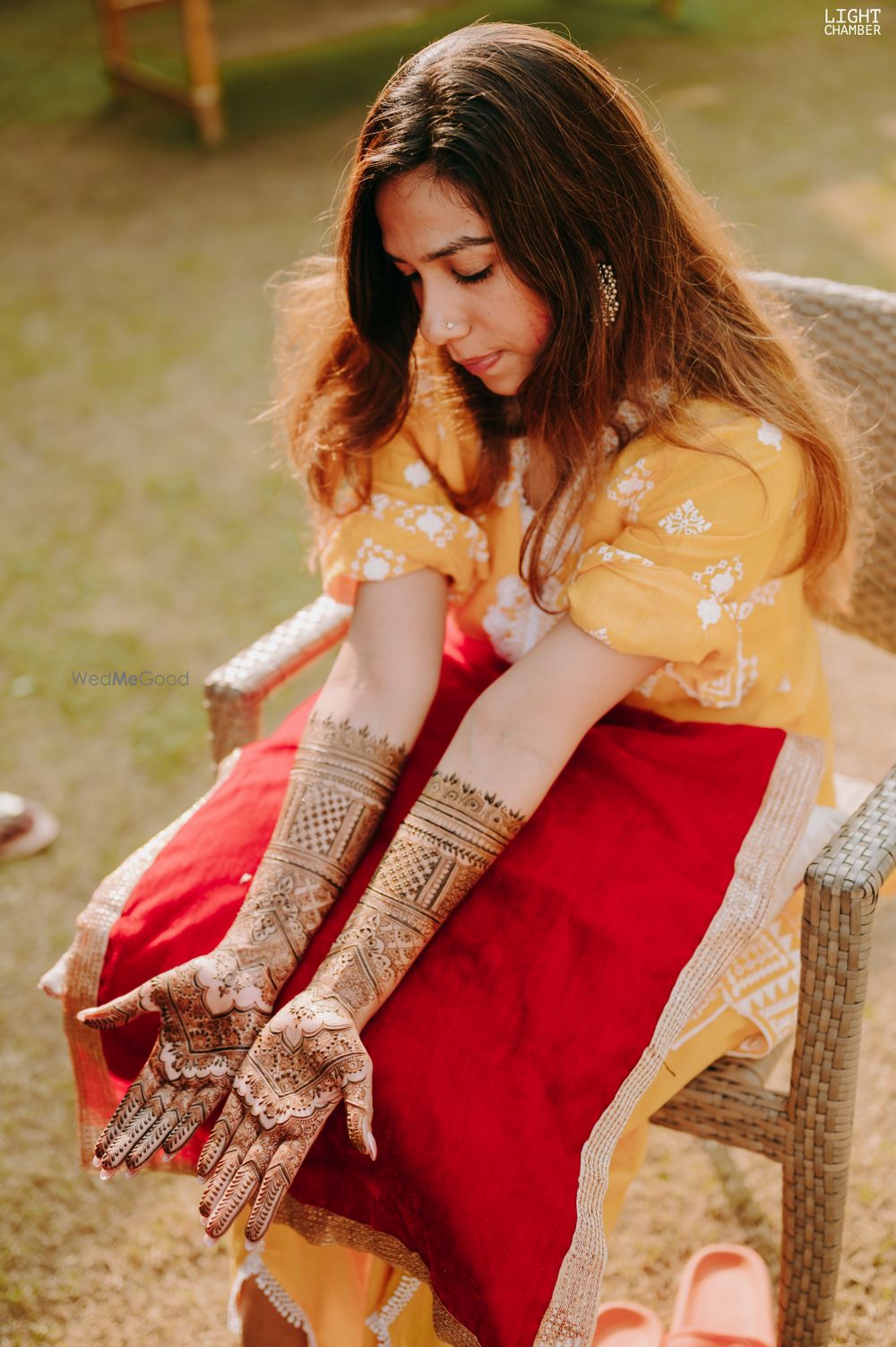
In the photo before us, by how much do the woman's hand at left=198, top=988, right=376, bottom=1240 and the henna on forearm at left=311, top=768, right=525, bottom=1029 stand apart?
0.04 m

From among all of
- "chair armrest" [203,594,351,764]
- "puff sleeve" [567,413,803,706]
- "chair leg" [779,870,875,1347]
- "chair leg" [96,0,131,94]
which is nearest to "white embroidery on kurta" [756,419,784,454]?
"puff sleeve" [567,413,803,706]

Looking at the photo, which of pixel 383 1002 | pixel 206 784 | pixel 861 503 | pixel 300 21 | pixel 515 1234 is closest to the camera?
pixel 515 1234

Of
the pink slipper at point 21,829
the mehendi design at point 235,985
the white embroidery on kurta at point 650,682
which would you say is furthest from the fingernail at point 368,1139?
the pink slipper at point 21,829

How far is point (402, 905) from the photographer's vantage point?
1.32 m

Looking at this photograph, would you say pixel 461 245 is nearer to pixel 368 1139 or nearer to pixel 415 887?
pixel 415 887

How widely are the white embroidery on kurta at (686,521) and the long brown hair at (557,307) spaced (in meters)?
0.07

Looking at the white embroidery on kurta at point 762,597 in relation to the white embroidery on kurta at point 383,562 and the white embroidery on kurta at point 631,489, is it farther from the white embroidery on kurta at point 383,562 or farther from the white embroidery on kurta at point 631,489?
the white embroidery on kurta at point 383,562

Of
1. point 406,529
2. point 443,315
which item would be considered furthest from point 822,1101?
point 443,315

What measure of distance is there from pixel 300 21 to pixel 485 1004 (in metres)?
5.32

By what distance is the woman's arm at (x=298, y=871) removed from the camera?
1.29 meters

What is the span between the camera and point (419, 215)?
130cm

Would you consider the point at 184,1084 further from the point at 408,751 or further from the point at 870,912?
the point at 870,912

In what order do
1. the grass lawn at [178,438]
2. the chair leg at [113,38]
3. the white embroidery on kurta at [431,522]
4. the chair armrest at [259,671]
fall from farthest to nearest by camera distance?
the chair leg at [113,38], the grass lawn at [178,438], the chair armrest at [259,671], the white embroidery on kurta at [431,522]

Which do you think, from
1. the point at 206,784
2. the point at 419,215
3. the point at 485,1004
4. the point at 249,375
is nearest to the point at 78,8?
the point at 249,375
